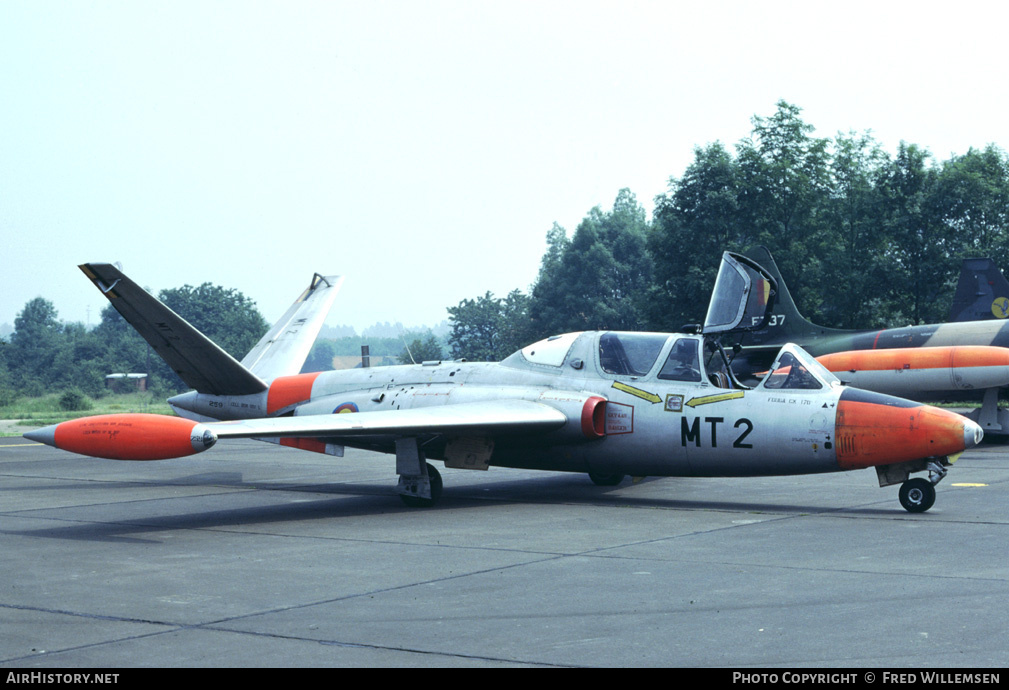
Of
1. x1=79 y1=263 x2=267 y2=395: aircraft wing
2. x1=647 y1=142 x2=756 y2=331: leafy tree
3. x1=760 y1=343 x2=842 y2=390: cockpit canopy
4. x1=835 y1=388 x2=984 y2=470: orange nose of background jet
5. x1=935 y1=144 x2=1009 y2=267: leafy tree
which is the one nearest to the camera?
x1=835 y1=388 x2=984 y2=470: orange nose of background jet

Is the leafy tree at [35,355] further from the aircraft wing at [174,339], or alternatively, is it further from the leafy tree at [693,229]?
the aircraft wing at [174,339]

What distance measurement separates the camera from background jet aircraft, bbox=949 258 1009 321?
30906 millimetres

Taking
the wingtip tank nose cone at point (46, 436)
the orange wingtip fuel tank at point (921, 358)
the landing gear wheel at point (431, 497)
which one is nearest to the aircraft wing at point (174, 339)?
the wingtip tank nose cone at point (46, 436)

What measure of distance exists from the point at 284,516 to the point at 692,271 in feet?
151

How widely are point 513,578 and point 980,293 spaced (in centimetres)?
2714

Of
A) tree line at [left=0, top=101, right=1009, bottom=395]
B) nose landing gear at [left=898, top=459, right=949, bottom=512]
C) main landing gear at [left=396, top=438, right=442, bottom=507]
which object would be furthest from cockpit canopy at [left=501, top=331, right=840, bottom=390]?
tree line at [left=0, top=101, right=1009, bottom=395]

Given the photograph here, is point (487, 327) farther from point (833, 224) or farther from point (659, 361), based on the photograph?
point (659, 361)

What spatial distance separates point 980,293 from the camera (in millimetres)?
31156

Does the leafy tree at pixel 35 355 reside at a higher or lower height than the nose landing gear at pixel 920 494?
higher

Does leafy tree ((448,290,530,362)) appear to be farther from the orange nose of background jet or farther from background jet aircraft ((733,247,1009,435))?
the orange nose of background jet

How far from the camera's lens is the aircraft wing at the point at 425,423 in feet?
39.3

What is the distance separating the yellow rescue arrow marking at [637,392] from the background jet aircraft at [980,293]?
2144cm

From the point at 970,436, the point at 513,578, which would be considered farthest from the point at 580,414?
the point at 513,578

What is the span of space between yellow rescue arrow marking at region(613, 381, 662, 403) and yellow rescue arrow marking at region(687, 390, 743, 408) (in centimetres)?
45
